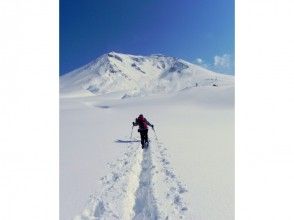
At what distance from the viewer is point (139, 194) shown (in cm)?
627

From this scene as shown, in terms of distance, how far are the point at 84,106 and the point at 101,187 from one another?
8.23m

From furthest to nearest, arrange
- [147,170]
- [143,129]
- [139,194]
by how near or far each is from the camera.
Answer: [143,129] < [147,170] < [139,194]

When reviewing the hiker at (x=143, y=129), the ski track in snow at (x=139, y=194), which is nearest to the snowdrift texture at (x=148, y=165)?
the ski track in snow at (x=139, y=194)

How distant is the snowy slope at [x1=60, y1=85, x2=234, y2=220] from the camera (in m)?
5.84

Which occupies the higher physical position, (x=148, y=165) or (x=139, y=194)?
(x=148, y=165)

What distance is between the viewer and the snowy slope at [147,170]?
5.84 meters

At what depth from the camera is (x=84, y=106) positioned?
14516 millimetres

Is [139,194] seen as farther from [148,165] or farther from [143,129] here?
[143,129]

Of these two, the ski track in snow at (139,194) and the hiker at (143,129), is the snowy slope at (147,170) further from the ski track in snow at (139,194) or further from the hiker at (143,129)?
the hiker at (143,129)

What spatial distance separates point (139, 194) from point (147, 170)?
36.3 inches

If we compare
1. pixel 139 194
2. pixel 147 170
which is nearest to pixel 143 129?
pixel 147 170

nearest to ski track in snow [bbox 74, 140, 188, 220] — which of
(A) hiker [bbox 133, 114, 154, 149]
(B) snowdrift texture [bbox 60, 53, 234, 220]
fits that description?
(B) snowdrift texture [bbox 60, 53, 234, 220]

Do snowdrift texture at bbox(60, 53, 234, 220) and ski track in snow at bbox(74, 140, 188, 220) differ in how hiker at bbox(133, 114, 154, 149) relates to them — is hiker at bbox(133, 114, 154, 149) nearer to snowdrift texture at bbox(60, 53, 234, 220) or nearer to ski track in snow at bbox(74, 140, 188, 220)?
snowdrift texture at bbox(60, 53, 234, 220)
